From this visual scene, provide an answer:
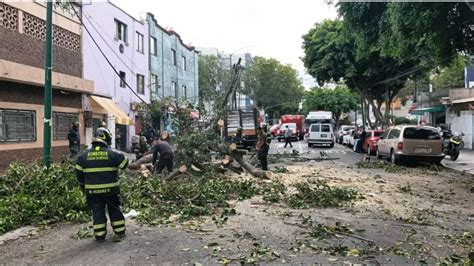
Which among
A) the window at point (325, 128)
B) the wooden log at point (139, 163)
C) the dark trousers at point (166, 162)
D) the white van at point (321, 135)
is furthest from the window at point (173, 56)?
the dark trousers at point (166, 162)

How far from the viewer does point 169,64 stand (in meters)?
35.8

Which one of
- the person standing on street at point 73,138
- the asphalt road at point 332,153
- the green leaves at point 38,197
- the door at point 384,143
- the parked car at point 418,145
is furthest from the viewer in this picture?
the asphalt road at point 332,153

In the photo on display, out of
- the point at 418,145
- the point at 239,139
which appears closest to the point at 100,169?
the point at 239,139

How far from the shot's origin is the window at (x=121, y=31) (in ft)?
87.7

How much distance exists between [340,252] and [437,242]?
1.52 metres

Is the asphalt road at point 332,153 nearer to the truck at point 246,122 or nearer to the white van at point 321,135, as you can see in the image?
the truck at point 246,122

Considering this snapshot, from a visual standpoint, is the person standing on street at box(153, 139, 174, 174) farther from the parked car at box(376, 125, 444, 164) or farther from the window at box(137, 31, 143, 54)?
the window at box(137, 31, 143, 54)

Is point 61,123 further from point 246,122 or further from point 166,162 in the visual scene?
point 246,122

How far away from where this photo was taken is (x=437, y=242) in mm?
6289

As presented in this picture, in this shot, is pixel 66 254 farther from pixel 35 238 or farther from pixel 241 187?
pixel 241 187

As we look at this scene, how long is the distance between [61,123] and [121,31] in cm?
1034

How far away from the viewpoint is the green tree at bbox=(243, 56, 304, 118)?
72062 millimetres

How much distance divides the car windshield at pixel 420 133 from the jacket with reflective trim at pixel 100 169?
1320cm

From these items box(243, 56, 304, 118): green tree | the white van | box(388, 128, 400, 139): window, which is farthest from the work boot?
box(243, 56, 304, 118): green tree
